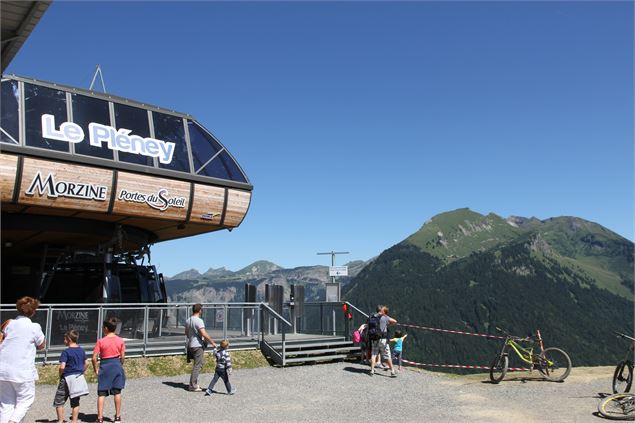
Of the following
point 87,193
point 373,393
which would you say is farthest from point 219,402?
point 87,193

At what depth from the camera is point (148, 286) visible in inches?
719

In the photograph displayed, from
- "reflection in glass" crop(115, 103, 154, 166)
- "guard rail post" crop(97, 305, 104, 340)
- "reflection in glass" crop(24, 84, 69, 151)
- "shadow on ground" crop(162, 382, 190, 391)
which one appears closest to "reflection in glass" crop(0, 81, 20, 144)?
"reflection in glass" crop(24, 84, 69, 151)

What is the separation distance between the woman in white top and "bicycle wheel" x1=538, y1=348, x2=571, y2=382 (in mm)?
11568

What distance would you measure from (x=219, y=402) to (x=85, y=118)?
901 centimetres

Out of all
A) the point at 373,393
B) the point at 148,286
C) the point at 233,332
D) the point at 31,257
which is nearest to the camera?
the point at 373,393

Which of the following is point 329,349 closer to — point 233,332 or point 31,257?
point 233,332

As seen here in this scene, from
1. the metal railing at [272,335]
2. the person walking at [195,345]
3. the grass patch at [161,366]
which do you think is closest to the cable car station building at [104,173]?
the metal railing at [272,335]

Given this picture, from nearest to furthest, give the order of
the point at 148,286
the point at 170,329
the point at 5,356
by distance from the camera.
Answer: the point at 5,356
the point at 170,329
the point at 148,286

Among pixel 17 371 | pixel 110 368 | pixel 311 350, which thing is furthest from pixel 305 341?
pixel 17 371

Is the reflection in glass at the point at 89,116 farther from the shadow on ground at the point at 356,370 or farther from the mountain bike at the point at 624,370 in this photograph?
the mountain bike at the point at 624,370

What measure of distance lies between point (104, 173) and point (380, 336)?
8500 mm

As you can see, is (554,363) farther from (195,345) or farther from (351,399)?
(195,345)

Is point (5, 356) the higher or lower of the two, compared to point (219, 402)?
higher

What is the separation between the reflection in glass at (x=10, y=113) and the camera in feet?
46.4
